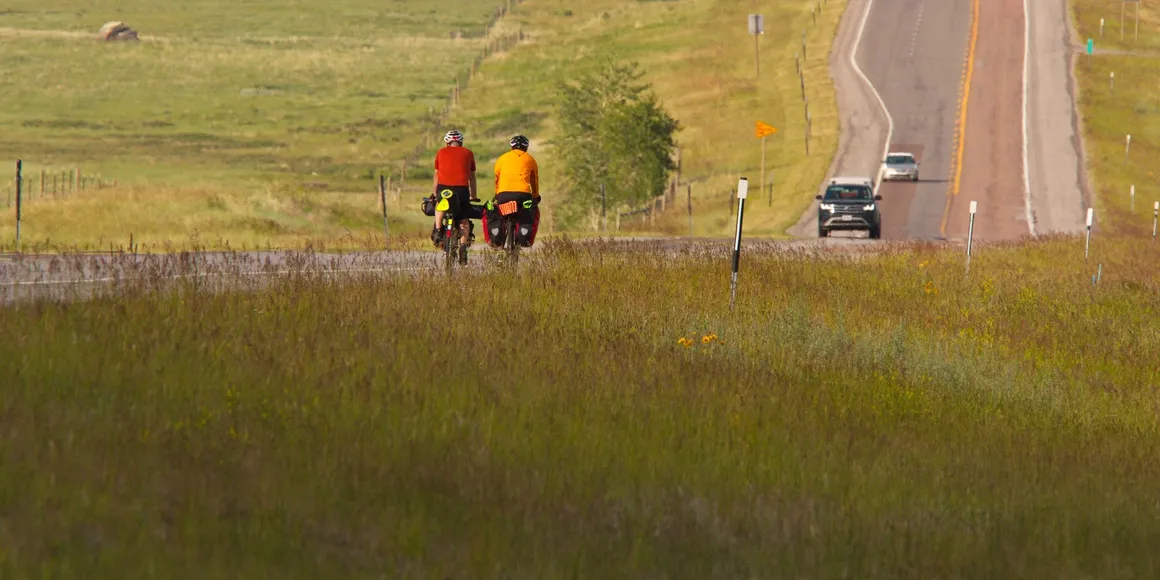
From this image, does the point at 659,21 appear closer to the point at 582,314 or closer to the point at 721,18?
the point at 721,18

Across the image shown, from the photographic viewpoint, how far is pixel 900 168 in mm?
65125

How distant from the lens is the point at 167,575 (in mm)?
6055

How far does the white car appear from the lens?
65125mm

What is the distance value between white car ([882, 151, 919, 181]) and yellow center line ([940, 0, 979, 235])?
63.4 inches

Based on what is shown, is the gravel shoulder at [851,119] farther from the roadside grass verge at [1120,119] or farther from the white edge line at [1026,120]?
the roadside grass verge at [1120,119]

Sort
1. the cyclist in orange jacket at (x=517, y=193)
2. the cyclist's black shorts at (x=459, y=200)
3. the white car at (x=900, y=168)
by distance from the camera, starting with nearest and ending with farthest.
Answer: the cyclist in orange jacket at (x=517, y=193) → the cyclist's black shorts at (x=459, y=200) → the white car at (x=900, y=168)

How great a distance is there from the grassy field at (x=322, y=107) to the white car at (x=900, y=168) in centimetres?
311

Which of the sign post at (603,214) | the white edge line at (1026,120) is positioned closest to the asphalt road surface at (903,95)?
the white edge line at (1026,120)

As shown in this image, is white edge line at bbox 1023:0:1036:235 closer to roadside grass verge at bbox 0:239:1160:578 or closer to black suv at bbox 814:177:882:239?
black suv at bbox 814:177:882:239

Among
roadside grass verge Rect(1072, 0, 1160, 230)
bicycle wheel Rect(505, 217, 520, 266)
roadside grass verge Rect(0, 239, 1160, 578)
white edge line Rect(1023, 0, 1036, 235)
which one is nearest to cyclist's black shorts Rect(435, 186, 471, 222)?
bicycle wheel Rect(505, 217, 520, 266)

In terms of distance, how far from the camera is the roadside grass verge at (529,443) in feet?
22.7

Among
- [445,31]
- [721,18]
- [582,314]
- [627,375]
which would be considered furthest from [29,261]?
[445,31]

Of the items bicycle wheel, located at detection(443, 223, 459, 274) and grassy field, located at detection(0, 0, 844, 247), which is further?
grassy field, located at detection(0, 0, 844, 247)

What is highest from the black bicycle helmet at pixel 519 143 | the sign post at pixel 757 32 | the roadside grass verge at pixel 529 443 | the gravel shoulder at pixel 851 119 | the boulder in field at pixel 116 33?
the boulder in field at pixel 116 33
